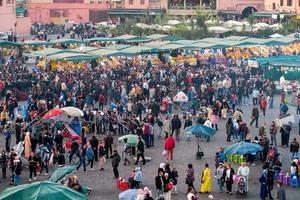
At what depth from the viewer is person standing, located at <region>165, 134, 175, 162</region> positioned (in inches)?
975

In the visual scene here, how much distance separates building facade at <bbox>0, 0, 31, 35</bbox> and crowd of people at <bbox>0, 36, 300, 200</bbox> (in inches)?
964

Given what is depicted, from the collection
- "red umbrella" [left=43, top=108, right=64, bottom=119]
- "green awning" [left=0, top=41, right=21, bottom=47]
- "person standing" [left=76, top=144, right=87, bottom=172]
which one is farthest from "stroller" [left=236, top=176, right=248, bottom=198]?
"green awning" [left=0, top=41, right=21, bottom=47]

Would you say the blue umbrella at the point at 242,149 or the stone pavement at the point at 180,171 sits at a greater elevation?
the blue umbrella at the point at 242,149

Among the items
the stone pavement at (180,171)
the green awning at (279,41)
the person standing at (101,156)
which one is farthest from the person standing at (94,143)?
the green awning at (279,41)

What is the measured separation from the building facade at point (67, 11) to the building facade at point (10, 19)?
13954 millimetres

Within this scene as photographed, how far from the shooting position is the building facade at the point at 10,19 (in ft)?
233

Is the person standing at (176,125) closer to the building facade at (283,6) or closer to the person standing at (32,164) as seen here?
the person standing at (32,164)

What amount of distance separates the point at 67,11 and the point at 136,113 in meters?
58.5

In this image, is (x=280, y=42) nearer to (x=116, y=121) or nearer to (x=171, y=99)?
(x=171, y=99)

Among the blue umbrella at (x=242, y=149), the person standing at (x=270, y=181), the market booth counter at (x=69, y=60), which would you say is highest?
the market booth counter at (x=69, y=60)

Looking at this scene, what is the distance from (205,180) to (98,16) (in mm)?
69040

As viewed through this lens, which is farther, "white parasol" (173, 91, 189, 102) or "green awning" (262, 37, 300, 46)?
"green awning" (262, 37, 300, 46)

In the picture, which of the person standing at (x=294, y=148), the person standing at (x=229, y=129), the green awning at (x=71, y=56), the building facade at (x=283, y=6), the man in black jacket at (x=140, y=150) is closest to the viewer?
the person standing at (x=294, y=148)

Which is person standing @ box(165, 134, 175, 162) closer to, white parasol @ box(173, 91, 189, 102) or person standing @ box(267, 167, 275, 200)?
person standing @ box(267, 167, 275, 200)
